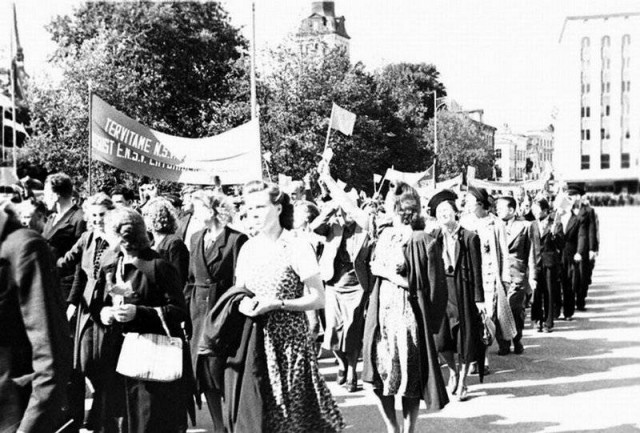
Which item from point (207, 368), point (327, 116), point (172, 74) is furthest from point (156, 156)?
point (172, 74)

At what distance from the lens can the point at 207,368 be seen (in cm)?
643

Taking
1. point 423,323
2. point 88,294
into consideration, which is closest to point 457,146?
point 423,323

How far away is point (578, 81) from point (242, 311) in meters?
105

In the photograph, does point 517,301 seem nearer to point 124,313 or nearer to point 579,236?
point 579,236

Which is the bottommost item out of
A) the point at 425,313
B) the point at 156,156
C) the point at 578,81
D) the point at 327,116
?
the point at 425,313

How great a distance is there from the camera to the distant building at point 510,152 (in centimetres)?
17462

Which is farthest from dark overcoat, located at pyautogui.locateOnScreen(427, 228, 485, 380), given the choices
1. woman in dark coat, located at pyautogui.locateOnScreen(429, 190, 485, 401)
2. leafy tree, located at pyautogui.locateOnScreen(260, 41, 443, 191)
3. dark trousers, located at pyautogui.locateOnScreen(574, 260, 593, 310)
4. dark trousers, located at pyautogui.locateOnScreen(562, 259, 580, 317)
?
leafy tree, located at pyautogui.locateOnScreen(260, 41, 443, 191)

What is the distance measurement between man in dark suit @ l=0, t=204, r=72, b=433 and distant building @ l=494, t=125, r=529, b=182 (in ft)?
558

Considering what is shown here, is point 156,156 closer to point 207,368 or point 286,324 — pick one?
point 207,368

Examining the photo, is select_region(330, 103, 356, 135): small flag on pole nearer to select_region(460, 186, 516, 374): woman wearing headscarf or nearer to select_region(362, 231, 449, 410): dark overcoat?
select_region(460, 186, 516, 374): woman wearing headscarf

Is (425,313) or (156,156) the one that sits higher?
(156,156)

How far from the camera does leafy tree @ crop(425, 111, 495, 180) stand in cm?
7781

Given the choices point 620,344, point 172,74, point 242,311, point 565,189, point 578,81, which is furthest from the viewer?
point 578,81

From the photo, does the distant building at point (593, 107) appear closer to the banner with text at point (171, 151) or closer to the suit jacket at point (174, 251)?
the banner with text at point (171, 151)
